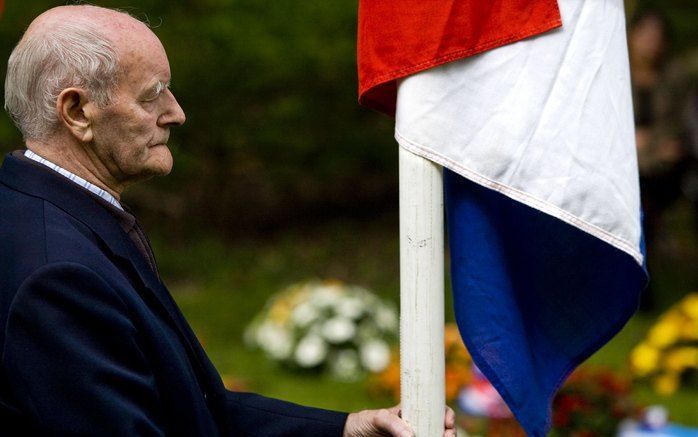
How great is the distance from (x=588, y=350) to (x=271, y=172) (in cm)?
670

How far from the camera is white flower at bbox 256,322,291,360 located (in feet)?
21.3

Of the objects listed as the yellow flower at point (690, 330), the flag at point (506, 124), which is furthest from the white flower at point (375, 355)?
the flag at point (506, 124)

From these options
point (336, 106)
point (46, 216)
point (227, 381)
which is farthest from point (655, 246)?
point (46, 216)

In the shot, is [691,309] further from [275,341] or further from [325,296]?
[275,341]

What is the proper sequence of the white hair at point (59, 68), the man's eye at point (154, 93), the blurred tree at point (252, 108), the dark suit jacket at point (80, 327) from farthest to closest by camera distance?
the blurred tree at point (252, 108)
the man's eye at point (154, 93)
the white hair at point (59, 68)
the dark suit jacket at point (80, 327)

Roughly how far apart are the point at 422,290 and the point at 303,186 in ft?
24.9

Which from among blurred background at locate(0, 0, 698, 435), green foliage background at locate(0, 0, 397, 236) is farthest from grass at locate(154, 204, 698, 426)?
green foliage background at locate(0, 0, 397, 236)

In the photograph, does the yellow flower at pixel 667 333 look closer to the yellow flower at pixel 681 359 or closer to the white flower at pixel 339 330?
the yellow flower at pixel 681 359

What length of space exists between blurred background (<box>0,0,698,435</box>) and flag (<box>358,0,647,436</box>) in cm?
271

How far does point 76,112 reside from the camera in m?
2.15

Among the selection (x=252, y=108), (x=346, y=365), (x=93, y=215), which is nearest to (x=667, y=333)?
(x=346, y=365)

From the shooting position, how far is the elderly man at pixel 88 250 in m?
1.95

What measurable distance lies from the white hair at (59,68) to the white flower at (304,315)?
14.5 ft

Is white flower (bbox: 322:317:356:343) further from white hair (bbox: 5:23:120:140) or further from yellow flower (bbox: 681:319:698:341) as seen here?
white hair (bbox: 5:23:120:140)
